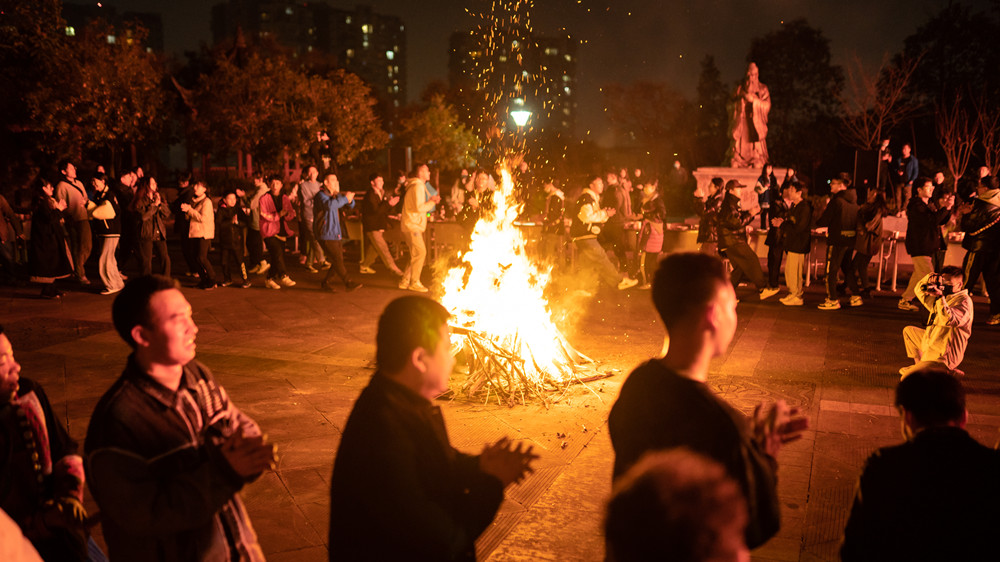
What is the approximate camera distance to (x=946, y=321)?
22.6 feet

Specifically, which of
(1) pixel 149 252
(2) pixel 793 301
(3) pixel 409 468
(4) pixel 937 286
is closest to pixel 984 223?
(2) pixel 793 301

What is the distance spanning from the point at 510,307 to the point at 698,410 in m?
4.97

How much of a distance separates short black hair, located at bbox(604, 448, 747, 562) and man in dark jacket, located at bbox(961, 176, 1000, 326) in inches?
378

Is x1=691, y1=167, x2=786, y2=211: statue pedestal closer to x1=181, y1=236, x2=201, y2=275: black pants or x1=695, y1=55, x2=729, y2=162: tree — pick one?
x1=181, y1=236, x2=201, y2=275: black pants

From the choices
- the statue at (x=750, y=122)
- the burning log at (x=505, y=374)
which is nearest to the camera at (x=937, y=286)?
the burning log at (x=505, y=374)

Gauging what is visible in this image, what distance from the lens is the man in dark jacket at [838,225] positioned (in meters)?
10.5

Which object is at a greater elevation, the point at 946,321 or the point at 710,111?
the point at 710,111

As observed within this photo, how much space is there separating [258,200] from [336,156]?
1009 inches

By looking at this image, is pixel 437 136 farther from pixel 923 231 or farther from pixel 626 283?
pixel 923 231

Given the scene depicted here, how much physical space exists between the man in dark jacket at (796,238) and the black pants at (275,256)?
801 centimetres

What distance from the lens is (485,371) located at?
22.0 ft

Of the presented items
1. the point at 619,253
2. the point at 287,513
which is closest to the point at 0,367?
the point at 287,513

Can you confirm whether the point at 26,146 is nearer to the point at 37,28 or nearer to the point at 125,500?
the point at 37,28

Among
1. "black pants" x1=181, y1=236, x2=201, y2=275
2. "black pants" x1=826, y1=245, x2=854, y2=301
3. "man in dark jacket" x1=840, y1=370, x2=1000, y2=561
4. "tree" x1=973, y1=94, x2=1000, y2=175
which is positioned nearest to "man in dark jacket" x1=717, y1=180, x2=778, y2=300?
"black pants" x1=826, y1=245, x2=854, y2=301
